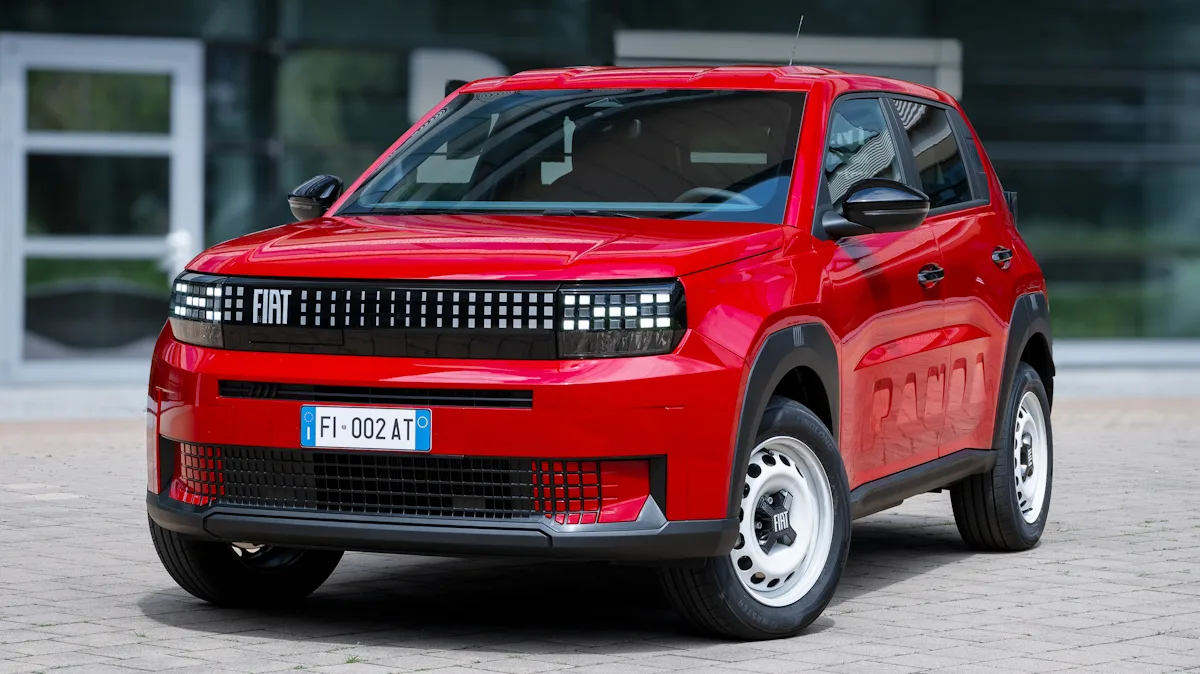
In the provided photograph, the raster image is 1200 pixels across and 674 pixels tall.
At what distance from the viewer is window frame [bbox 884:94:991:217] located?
25.5ft

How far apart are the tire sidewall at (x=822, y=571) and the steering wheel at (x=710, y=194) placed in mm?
752

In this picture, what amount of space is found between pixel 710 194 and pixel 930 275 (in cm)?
114

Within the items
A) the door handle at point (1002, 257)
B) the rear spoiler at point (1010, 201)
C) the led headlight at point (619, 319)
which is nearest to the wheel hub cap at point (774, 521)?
the led headlight at point (619, 319)

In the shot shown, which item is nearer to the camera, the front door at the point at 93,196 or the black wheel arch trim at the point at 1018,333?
the black wheel arch trim at the point at 1018,333

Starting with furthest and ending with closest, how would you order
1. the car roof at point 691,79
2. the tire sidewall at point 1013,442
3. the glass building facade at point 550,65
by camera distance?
the glass building facade at point 550,65, the tire sidewall at point 1013,442, the car roof at point 691,79

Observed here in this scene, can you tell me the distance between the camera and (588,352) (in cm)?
571

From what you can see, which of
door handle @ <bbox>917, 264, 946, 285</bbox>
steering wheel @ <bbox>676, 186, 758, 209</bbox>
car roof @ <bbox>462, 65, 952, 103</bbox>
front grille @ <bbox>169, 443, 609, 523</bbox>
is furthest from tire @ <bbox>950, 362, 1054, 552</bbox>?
front grille @ <bbox>169, 443, 609, 523</bbox>

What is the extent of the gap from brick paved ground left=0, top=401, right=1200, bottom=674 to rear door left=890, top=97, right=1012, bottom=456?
0.65 m

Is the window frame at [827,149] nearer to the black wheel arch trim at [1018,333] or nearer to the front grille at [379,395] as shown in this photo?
the black wheel arch trim at [1018,333]

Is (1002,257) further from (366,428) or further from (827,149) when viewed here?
(366,428)

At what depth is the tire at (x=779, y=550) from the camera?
6.07m

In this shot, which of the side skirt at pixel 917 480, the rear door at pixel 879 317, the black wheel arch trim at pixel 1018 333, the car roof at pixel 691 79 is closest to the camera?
the rear door at pixel 879 317

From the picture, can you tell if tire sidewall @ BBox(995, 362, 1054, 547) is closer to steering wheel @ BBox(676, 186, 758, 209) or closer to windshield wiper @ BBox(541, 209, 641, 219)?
steering wheel @ BBox(676, 186, 758, 209)

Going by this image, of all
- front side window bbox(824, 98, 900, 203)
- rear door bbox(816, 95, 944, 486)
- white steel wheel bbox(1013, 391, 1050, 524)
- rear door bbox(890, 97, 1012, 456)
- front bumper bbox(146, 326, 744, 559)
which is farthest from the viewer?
white steel wheel bbox(1013, 391, 1050, 524)
